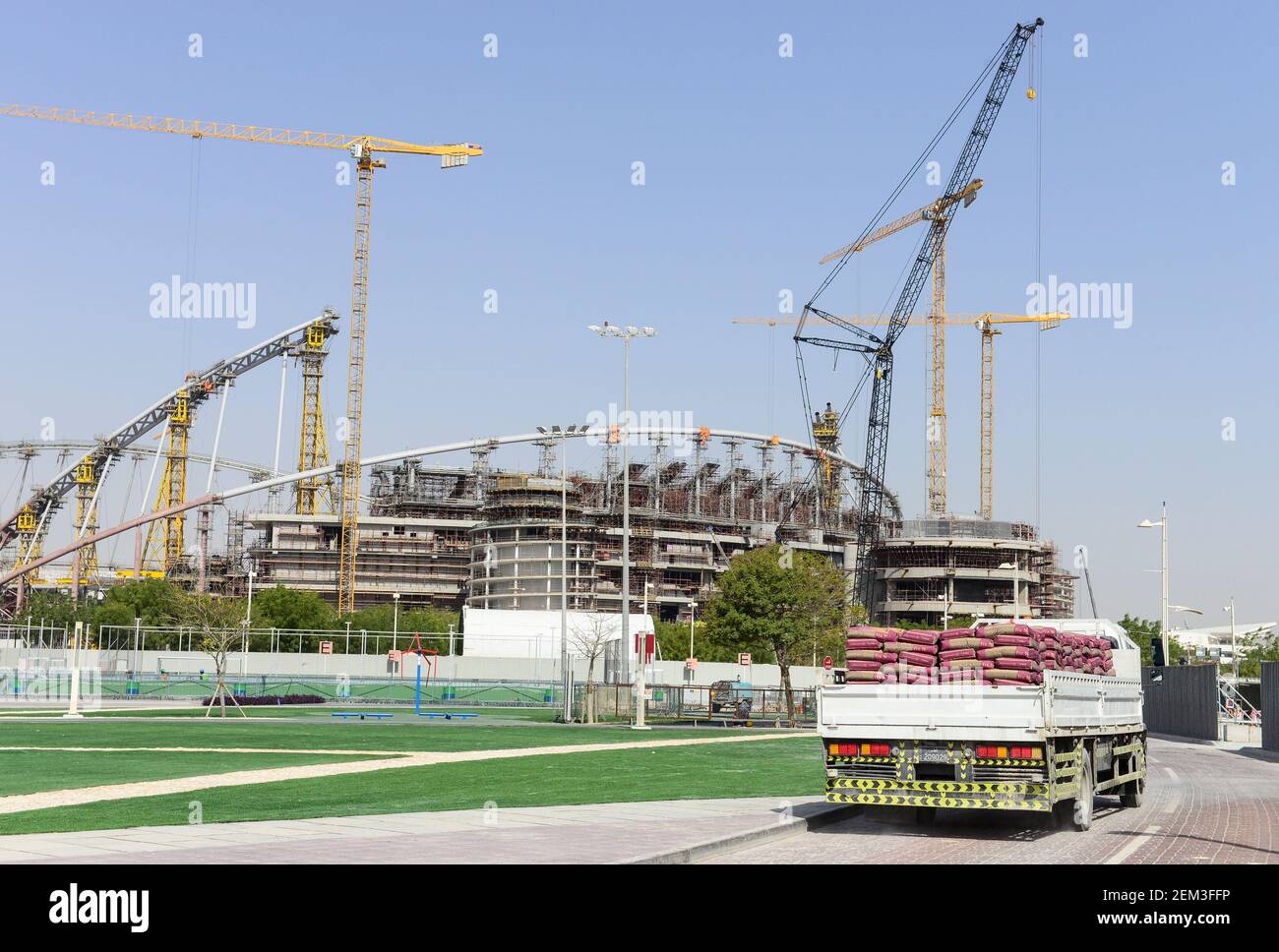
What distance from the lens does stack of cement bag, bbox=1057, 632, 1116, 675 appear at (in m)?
18.4

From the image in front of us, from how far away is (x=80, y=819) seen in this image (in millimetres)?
15812

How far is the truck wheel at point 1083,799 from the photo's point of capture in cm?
1686

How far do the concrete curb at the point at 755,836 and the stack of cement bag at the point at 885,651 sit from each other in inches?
71.6

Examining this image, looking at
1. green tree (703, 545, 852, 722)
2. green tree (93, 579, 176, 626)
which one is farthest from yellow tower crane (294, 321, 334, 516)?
green tree (703, 545, 852, 722)

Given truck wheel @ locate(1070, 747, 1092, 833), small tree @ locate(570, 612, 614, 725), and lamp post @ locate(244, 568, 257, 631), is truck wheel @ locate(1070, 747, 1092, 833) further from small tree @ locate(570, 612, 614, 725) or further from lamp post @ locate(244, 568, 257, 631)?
small tree @ locate(570, 612, 614, 725)

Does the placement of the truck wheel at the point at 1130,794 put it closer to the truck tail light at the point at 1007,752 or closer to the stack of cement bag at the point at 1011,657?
the stack of cement bag at the point at 1011,657

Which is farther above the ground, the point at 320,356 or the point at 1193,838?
the point at 320,356

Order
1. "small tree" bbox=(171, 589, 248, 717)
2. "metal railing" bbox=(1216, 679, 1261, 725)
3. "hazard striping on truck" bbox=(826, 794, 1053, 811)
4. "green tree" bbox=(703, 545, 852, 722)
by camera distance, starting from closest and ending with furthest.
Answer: "hazard striping on truck" bbox=(826, 794, 1053, 811) < "small tree" bbox=(171, 589, 248, 717) < "metal railing" bbox=(1216, 679, 1261, 725) < "green tree" bbox=(703, 545, 852, 722)

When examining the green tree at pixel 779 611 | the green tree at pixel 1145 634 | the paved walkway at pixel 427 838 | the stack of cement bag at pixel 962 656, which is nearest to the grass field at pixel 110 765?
the paved walkway at pixel 427 838

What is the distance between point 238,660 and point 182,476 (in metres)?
83.0

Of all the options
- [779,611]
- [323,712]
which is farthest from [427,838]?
[779,611]

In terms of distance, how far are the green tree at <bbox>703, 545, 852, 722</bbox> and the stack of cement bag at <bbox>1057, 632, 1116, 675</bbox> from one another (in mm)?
33895
